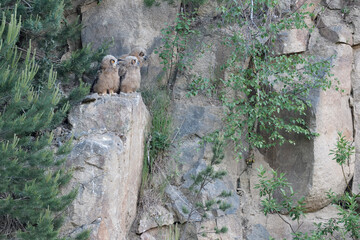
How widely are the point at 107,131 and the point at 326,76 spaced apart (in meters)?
3.84

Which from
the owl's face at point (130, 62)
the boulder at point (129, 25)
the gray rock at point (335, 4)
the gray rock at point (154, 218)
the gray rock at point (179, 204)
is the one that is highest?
the gray rock at point (335, 4)

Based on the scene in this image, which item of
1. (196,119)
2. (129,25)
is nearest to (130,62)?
(196,119)

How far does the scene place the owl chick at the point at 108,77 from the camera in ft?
21.5

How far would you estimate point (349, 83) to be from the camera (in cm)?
830

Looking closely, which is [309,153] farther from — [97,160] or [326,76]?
[97,160]

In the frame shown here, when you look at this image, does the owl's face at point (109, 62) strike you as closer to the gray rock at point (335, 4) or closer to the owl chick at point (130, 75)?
the owl chick at point (130, 75)

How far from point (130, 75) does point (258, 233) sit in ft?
10.6

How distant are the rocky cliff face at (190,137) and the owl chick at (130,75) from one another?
351 millimetres

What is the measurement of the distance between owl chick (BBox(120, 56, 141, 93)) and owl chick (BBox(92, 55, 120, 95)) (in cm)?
14

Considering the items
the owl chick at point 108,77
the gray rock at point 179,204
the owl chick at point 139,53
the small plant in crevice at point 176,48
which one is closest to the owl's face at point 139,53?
the owl chick at point 139,53

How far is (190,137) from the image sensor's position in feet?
25.6

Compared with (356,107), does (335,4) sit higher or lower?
higher

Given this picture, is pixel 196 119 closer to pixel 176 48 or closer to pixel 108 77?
pixel 176 48

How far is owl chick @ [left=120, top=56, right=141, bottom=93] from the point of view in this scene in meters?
6.74
